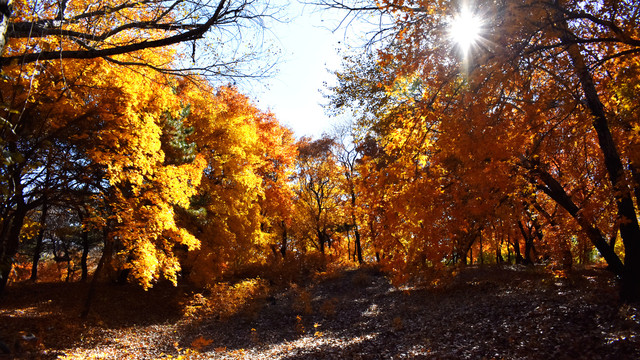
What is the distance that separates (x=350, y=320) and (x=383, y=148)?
21.3ft

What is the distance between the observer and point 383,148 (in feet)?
41.7

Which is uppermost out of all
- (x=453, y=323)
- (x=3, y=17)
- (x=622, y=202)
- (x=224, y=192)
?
(x=224, y=192)

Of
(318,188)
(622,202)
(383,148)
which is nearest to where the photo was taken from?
(622,202)

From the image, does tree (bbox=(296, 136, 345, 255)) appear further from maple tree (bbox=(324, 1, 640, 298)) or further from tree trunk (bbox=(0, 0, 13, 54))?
tree trunk (bbox=(0, 0, 13, 54))

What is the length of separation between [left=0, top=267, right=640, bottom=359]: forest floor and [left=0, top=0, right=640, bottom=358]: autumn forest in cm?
17

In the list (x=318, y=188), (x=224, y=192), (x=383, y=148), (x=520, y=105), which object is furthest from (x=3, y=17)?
(x=318, y=188)

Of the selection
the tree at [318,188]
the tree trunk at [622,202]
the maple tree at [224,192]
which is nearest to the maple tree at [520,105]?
the tree trunk at [622,202]

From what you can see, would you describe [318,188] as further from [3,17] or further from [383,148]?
[3,17]

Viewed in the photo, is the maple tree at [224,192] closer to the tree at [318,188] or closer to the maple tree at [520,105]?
the tree at [318,188]

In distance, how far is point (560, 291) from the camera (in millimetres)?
10297

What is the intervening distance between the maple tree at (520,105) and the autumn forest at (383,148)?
5 centimetres

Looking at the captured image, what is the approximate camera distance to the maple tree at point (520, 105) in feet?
18.4

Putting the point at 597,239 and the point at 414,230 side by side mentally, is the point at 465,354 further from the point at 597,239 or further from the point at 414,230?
the point at 597,239

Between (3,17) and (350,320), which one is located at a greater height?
(3,17)
